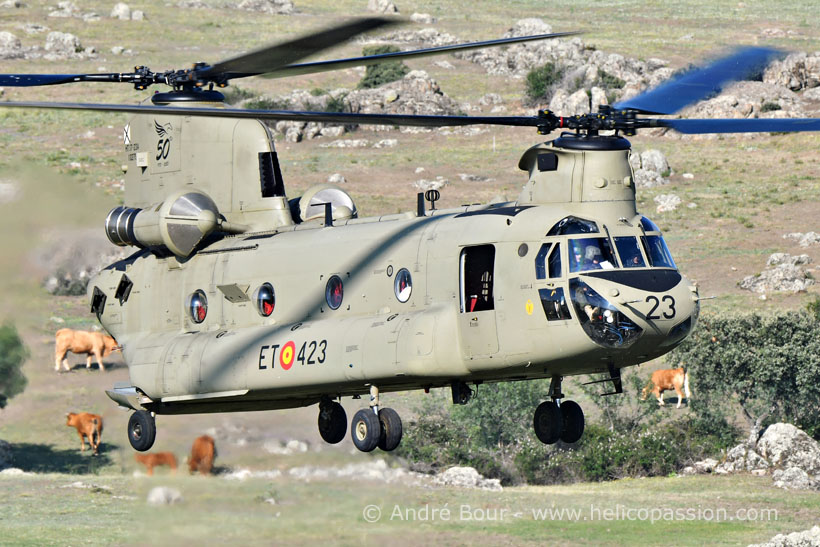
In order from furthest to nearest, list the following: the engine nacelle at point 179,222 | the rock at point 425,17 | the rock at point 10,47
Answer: the rock at point 425,17 → the rock at point 10,47 → the engine nacelle at point 179,222

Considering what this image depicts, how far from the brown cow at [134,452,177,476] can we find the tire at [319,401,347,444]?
5.02 m

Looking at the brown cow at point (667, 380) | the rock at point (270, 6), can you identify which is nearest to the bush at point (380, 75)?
the rock at point (270, 6)

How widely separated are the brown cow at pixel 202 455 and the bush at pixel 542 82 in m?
68.1

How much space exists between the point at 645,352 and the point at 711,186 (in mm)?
58088

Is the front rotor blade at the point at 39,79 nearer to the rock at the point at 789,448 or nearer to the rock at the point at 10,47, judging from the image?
the rock at the point at 789,448

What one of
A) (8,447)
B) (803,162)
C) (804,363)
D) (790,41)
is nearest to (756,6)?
(790,41)

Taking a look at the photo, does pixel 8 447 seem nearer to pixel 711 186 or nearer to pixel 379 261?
pixel 379 261

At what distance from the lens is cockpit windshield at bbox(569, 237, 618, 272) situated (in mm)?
20172

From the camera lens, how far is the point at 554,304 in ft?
66.3

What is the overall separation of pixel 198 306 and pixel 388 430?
511 centimetres

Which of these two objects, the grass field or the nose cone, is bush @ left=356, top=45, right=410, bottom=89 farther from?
the nose cone

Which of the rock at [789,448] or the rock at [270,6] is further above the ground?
the rock at [270,6]

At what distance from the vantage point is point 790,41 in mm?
109688

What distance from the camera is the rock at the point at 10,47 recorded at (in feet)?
333
